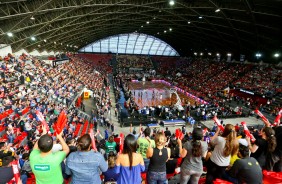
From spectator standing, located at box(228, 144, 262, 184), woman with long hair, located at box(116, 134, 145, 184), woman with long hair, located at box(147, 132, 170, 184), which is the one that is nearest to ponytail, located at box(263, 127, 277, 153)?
spectator standing, located at box(228, 144, 262, 184)

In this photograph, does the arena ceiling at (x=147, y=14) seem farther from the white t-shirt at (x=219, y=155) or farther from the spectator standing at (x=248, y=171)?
the spectator standing at (x=248, y=171)

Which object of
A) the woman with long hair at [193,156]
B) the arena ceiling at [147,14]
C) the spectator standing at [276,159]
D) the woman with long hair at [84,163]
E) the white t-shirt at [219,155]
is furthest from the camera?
the arena ceiling at [147,14]

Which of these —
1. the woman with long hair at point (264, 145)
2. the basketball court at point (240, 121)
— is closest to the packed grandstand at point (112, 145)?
the woman with long hair at point (264, 145)

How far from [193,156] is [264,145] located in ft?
5.49

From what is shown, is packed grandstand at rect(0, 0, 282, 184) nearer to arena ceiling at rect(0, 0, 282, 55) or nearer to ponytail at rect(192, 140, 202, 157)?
ponytail at rect(192, 140, 202, 157)

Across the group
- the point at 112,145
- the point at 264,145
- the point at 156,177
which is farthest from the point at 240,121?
the point at 156,177

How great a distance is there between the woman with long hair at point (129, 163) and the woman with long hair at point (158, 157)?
0.45m

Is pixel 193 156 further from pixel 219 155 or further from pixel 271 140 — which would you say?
pixel 271 140

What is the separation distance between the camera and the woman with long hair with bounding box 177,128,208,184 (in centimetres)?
405

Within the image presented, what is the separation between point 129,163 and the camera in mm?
3477

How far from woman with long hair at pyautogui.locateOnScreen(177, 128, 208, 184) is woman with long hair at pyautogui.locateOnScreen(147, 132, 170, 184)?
420mm

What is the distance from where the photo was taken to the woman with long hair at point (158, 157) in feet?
12.9

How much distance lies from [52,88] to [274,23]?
2827cm

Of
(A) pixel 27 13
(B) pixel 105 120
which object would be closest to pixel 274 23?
(B) pixel 105 120
